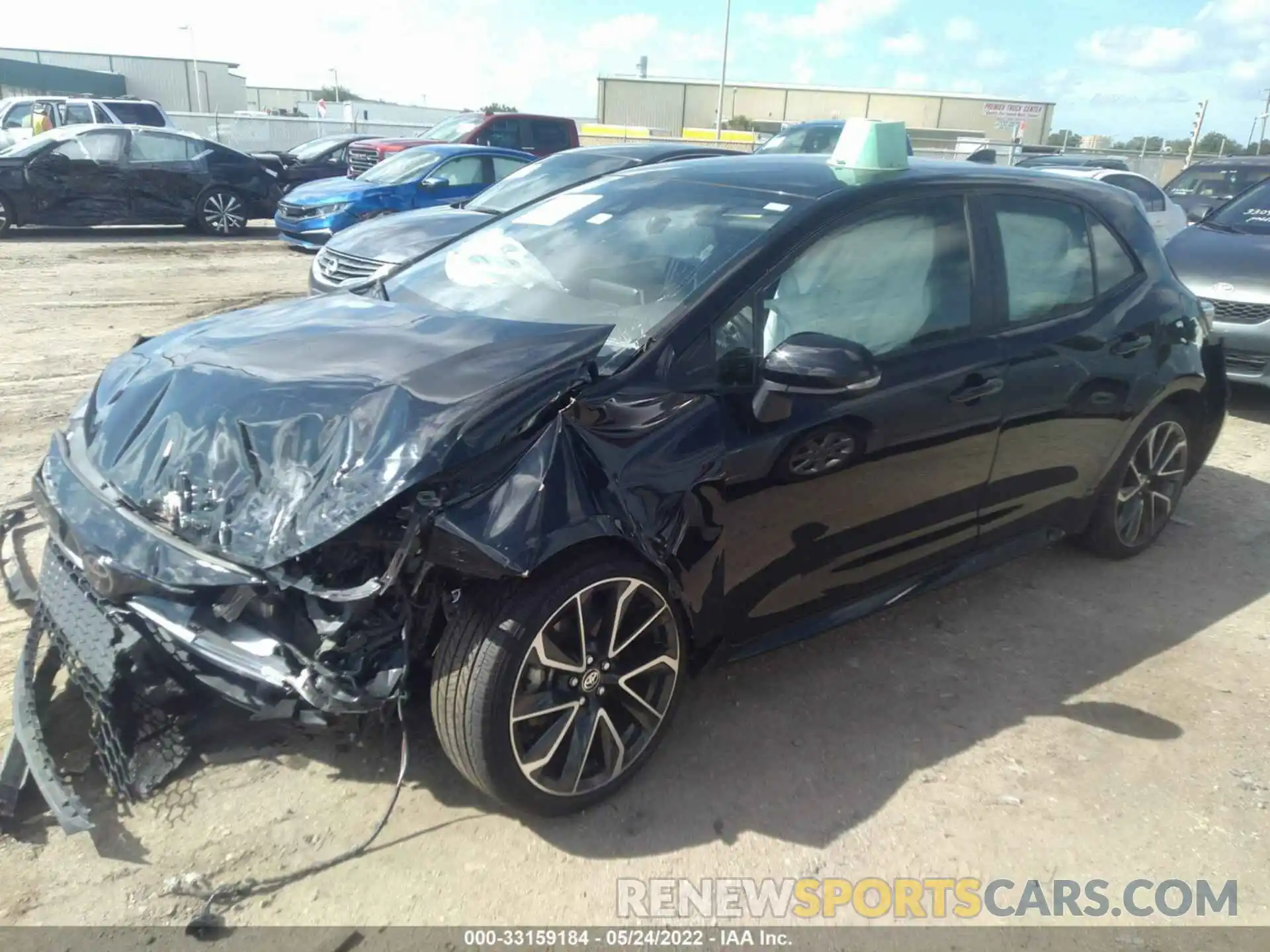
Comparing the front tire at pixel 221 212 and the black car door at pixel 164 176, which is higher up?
the black car door at pixel 164 176

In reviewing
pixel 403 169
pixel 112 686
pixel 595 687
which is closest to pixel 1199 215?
pixel 595 687

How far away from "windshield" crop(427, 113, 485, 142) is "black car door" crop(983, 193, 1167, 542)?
518 inches

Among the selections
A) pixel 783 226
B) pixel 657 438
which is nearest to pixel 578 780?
pixel 657 438

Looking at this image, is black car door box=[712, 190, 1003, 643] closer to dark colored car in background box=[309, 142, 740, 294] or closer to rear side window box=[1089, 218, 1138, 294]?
rear side window box=[1089, 218, 1138, 294]

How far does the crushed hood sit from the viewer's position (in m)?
2.34

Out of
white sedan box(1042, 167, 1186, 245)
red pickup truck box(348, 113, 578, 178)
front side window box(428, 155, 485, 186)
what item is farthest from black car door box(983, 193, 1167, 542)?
red pickup truck box(348, 113, 578, 178)

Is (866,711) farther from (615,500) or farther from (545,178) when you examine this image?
(545,178)

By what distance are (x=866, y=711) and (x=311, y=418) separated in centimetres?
214

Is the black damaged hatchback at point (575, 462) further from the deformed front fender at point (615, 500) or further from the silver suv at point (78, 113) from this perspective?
the silver suv at point (78, 113)

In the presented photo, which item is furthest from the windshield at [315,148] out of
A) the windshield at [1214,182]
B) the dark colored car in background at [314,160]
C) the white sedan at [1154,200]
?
the windshield at [1214,182]

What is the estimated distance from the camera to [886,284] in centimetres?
330

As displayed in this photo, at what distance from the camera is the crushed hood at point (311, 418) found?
234 cm

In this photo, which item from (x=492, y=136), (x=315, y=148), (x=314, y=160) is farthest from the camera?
(x=315, y=148)

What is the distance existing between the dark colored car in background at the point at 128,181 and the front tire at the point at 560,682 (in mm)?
13809
